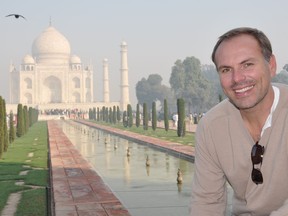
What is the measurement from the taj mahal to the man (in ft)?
164

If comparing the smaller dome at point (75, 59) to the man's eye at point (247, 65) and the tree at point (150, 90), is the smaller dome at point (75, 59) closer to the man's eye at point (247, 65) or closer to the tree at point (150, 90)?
the tree at point (150, 90)

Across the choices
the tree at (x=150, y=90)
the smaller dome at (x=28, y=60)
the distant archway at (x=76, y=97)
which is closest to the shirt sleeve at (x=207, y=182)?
the tree at (x=150, y=90)

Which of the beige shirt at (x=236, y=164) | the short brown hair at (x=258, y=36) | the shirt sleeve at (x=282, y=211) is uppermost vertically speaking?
the short brown hair at (x=258, y=36)

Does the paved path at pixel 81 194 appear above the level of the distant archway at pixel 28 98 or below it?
below

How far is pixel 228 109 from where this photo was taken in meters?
1.37

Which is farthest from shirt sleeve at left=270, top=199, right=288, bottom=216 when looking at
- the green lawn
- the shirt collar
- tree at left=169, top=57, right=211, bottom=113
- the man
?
tree at left=169, top=57, right=211, bottom=113

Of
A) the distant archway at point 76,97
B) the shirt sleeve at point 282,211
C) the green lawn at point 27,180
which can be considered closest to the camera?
the shirt sleeve at point 282,211

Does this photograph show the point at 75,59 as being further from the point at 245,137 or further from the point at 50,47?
the point at 245,137

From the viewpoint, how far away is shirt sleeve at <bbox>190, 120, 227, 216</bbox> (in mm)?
1343

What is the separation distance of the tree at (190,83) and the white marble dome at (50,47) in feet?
49.3

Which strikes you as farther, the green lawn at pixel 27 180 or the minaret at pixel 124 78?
the minaret at pixel 124 78

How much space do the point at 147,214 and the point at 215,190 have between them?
2820mm

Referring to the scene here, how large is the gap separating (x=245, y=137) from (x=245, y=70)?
0.18 meters

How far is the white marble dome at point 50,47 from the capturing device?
5375cm
